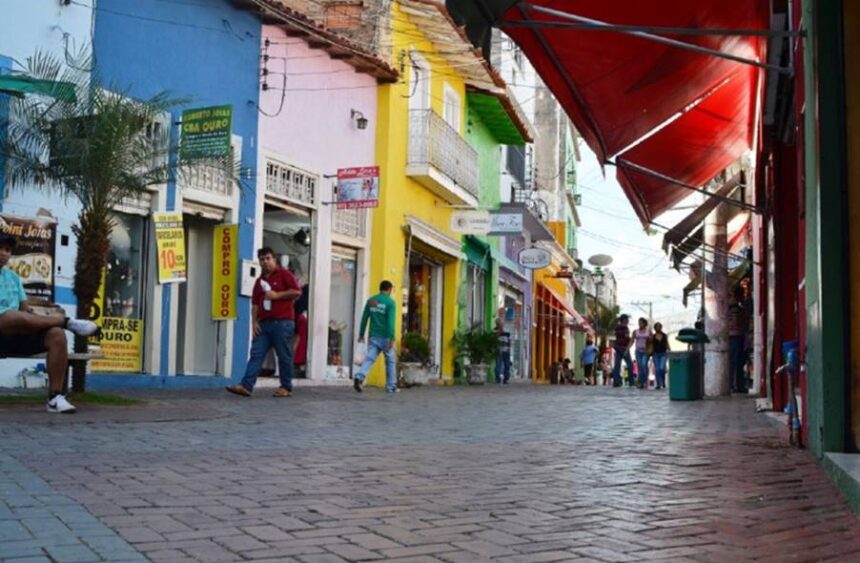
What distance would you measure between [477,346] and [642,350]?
4.02m

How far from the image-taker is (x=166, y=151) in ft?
37.0

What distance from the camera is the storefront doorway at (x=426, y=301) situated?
2567cm

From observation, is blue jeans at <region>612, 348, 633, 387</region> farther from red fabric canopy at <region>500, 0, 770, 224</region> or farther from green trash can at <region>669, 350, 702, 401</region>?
red fabric canopy at <region>500, 0, 770, 224</region>

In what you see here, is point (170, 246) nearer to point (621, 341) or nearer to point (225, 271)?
point (225, 271)

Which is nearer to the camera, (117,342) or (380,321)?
(117,342)

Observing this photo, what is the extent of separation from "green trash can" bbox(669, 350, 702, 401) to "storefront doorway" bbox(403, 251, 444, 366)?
9035 mm

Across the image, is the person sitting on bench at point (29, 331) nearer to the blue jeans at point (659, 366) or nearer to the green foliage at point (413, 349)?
the green foliage at point (413, 349)

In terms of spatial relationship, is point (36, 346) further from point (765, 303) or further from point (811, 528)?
point (765, 303)

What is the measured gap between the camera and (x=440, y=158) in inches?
933

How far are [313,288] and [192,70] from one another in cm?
492

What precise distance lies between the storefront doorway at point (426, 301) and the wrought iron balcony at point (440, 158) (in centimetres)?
180

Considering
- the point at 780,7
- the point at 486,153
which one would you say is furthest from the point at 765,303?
the point at 486,153

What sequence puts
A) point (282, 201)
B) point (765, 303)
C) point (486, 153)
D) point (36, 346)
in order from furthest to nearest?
point (486, 153), point (282, 201), point (765, 303), point (36, 346)

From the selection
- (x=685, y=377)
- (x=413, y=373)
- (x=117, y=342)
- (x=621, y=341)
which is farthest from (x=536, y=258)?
(x=117, y=342)
